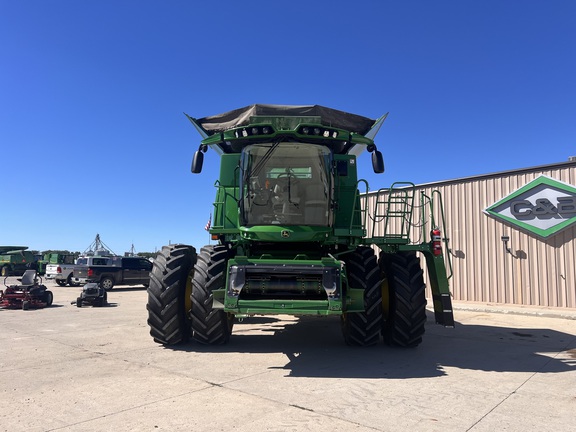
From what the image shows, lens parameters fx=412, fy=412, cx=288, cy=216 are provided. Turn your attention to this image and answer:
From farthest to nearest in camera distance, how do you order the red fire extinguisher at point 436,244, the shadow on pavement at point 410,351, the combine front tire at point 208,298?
the red fire extinguisher at point 436,244
the combine front tire at point 208,298
the shadow on pavement at point 410,351

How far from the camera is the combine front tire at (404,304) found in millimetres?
6355

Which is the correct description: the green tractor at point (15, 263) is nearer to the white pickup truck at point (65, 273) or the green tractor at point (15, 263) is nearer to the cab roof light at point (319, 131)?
the white pickup truck at point (65, 273)

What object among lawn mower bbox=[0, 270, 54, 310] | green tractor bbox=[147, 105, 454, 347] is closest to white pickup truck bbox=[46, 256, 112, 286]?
lawn mower bbox=[0, 270, 54, 310]

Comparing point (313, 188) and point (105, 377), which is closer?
point (105, 377)

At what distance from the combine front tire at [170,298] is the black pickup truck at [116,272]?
49.1 ft

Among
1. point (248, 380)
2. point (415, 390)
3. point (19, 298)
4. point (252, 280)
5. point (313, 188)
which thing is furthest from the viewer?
point (19, 298)

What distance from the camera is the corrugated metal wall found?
1185 cm

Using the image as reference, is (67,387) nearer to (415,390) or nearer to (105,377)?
(105,377)

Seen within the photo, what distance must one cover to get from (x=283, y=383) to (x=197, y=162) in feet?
11.8

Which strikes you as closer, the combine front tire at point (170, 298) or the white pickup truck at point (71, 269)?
the combine front tire at point (170, 298)

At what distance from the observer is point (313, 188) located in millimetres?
6254

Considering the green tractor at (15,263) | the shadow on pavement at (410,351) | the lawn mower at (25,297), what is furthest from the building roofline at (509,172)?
the green tractor at (15,263)

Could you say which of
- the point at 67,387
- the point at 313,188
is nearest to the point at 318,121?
the point at 313,188

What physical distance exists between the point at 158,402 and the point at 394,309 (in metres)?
3.83
